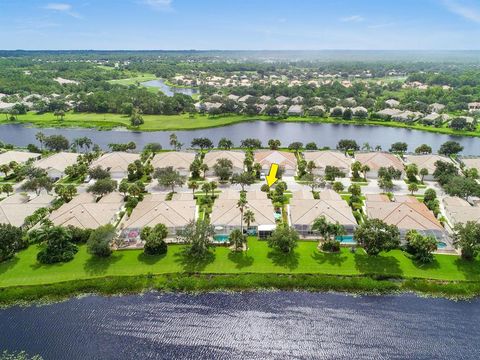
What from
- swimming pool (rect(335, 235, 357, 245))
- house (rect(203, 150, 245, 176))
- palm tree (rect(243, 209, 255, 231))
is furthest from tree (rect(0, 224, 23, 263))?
Answer: swimming pool (rect(335, 235, 357, 245))

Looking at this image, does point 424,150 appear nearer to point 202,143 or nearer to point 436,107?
point 202,143

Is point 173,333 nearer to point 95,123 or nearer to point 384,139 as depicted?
point 384,139

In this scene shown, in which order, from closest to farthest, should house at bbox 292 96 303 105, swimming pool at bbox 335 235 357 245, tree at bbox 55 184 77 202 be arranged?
swimming pool at bbox 335 235 357 245, tree at bbox 55 184 77 202, house at bbox 292 96 303 105

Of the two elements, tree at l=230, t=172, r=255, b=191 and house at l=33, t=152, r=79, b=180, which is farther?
house at l=33, t=152, r=79, b=180

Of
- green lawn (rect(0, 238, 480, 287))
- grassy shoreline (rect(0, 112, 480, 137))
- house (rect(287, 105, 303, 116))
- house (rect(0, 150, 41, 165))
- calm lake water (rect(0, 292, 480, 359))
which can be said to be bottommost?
calm lake water (rect(0, 292, 480, 359))

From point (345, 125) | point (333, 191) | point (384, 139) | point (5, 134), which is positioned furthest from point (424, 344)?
point (5, 134)

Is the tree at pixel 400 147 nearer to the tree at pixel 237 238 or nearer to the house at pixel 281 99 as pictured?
the tree at pixel 237 238

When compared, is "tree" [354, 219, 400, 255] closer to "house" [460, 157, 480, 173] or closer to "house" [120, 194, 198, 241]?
"house" [120, 194, 198, 241]
